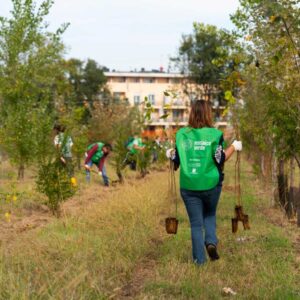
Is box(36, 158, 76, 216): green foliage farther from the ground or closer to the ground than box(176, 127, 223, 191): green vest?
closer to the ground

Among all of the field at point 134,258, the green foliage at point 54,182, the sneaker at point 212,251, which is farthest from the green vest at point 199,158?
the green foliage at point 54,182

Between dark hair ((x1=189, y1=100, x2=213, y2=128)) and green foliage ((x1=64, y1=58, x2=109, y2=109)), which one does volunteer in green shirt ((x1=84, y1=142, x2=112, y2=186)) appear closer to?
dark hair ((x1=189, y1=100, x2=213, y2=128))

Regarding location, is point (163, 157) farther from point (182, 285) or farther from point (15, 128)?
point (182, 285)

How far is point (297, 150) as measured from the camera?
8.99 meters

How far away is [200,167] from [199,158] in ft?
0.33

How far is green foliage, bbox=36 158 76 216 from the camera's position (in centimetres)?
1030

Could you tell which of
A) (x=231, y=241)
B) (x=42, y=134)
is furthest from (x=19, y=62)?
(x=231, y=241)

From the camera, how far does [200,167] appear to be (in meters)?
6.38

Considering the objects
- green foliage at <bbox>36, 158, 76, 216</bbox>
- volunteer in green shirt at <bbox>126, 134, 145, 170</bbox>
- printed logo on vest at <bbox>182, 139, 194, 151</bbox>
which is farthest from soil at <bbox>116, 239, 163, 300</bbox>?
volunteer in green shirt at <bbox>126, 134, 145, 170</bbox>

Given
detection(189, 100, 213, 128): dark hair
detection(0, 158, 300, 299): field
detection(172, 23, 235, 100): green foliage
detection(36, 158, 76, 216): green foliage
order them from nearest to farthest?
detection(0, 158, 300, 299): field
detection(189, 100, 213, 128): dark hair
detection(36, 158, 76, 216): green foliage
detection(172, 23, 235, 100): green foliage

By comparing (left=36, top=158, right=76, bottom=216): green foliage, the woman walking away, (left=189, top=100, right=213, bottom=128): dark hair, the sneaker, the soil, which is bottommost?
the soil

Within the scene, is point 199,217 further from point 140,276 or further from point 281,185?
point 281,185

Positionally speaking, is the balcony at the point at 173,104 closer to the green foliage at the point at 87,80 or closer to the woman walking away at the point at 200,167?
the woman walking away at the point at 200,167

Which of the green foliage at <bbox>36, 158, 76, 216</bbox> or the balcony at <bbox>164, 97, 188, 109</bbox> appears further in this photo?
the green foliage at <bbox>36, 158, 76, 216</bbox>
